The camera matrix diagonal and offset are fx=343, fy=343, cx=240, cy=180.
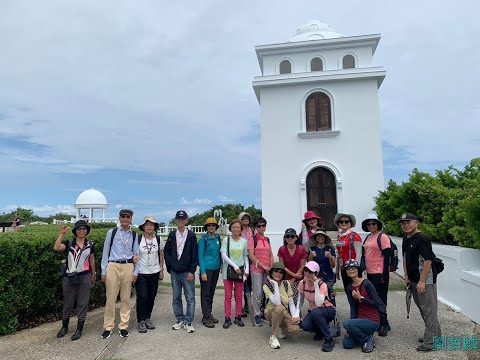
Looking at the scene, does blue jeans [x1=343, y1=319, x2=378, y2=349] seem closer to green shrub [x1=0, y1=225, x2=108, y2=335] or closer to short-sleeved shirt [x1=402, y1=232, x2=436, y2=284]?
short-sleeved shirt [x1=402, y1=232, x2=436, y2=284]

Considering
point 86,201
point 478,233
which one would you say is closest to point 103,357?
point 478,233

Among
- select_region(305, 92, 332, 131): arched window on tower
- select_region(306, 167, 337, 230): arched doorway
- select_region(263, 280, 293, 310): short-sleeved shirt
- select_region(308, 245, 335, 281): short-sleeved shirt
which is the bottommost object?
select_region(263, 280, 293, 310): short-sleeved shirt

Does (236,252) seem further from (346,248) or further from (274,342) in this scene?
(346,248)

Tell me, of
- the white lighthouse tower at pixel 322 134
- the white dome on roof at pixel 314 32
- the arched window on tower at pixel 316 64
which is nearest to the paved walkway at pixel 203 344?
the white lighthouse tower at pixel 322 134

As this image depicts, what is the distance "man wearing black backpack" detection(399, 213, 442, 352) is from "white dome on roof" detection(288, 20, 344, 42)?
1197cm

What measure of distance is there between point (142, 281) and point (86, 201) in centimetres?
2339

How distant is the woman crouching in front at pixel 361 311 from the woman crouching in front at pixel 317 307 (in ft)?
0.79

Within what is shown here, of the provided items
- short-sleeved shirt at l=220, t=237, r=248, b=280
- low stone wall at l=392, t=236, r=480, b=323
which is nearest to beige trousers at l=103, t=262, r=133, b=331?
short-sleeved shirt at l=220, t=237, r=248, b=280

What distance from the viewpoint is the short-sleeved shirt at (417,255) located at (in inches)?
172

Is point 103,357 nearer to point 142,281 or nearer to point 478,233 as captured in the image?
point 142,281

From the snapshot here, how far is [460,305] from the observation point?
19.5 ft

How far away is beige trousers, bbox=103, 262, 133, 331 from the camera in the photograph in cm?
493

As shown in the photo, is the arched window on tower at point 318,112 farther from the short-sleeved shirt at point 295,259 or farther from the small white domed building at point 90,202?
the small white domed building at point 90,202

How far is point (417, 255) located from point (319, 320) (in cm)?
154
